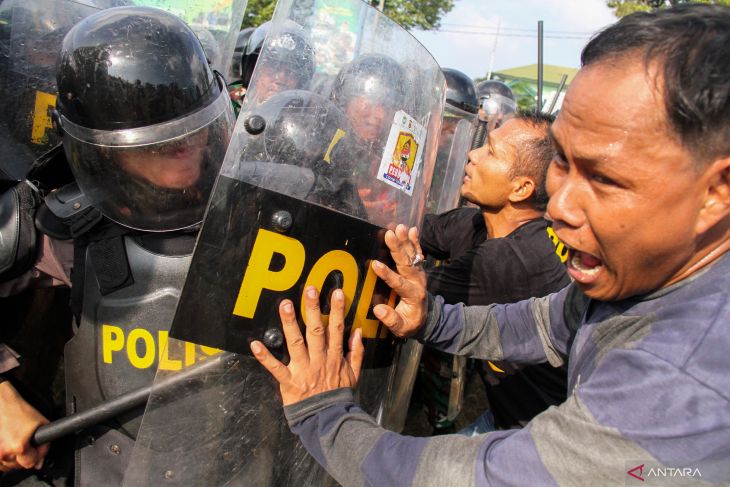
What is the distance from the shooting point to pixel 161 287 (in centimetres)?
159

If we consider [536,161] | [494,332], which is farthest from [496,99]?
[494,332]

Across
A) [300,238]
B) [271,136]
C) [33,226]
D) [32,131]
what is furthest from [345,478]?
[32,131]

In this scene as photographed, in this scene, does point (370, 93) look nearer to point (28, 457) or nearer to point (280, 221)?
point (280, 221)

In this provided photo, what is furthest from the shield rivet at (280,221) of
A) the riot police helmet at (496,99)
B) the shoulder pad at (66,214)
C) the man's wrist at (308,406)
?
the riot police helmet at (496,99)

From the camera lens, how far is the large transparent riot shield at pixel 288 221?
1.12m

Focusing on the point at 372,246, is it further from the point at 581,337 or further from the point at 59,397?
the point at 59,397

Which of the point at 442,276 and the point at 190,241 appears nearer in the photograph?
the point at 190,241

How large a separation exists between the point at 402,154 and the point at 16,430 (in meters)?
1.44

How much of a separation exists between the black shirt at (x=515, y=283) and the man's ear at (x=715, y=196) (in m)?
1.37

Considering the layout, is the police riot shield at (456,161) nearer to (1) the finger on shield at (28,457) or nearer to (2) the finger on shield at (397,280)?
(2) the finger on shield at (397,280)

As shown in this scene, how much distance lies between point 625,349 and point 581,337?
266 mm

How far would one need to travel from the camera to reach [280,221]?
3.68 ft

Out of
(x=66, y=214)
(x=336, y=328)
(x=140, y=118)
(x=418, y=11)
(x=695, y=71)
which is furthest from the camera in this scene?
(x=418, y=11)

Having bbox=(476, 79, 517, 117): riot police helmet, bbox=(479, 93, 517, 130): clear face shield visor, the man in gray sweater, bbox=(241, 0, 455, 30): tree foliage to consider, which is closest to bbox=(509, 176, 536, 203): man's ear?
the man in gray sweater
